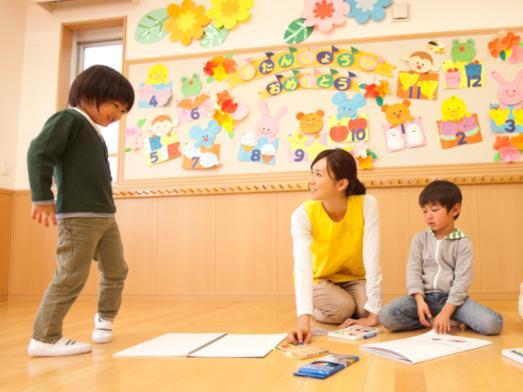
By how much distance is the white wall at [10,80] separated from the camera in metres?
3.14

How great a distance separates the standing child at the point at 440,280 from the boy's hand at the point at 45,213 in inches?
42.9

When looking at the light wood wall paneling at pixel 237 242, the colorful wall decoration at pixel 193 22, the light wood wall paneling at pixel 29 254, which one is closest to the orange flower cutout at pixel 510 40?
the light wood wall paneling at pixel 237 242

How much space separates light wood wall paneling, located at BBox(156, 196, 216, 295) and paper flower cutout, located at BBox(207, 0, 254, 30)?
1108mm

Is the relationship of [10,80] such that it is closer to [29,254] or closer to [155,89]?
[155,89]

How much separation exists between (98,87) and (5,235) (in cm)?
210

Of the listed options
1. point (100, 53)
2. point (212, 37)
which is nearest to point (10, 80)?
point (100, 53)

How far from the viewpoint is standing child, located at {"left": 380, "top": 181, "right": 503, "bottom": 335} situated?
5.14 ft

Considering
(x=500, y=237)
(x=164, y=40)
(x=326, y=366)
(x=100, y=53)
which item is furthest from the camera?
Answer: (x=100, y=53)

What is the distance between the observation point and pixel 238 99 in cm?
296

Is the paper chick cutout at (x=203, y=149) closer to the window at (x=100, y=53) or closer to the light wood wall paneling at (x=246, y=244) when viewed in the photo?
the light wood wall paneling at (x=246, y=244)

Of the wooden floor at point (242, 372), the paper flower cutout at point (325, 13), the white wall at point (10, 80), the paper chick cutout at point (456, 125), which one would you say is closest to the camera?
the wooden floor at point (242, 372)

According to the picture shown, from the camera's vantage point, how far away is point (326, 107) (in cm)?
284

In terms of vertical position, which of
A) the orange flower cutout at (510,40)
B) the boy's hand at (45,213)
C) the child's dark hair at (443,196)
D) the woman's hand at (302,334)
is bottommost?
the woman's hand at (302,334)

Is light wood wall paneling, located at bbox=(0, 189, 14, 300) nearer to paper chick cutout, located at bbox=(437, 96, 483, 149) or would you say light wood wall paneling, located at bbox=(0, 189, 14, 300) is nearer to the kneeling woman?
the kneeling woman
